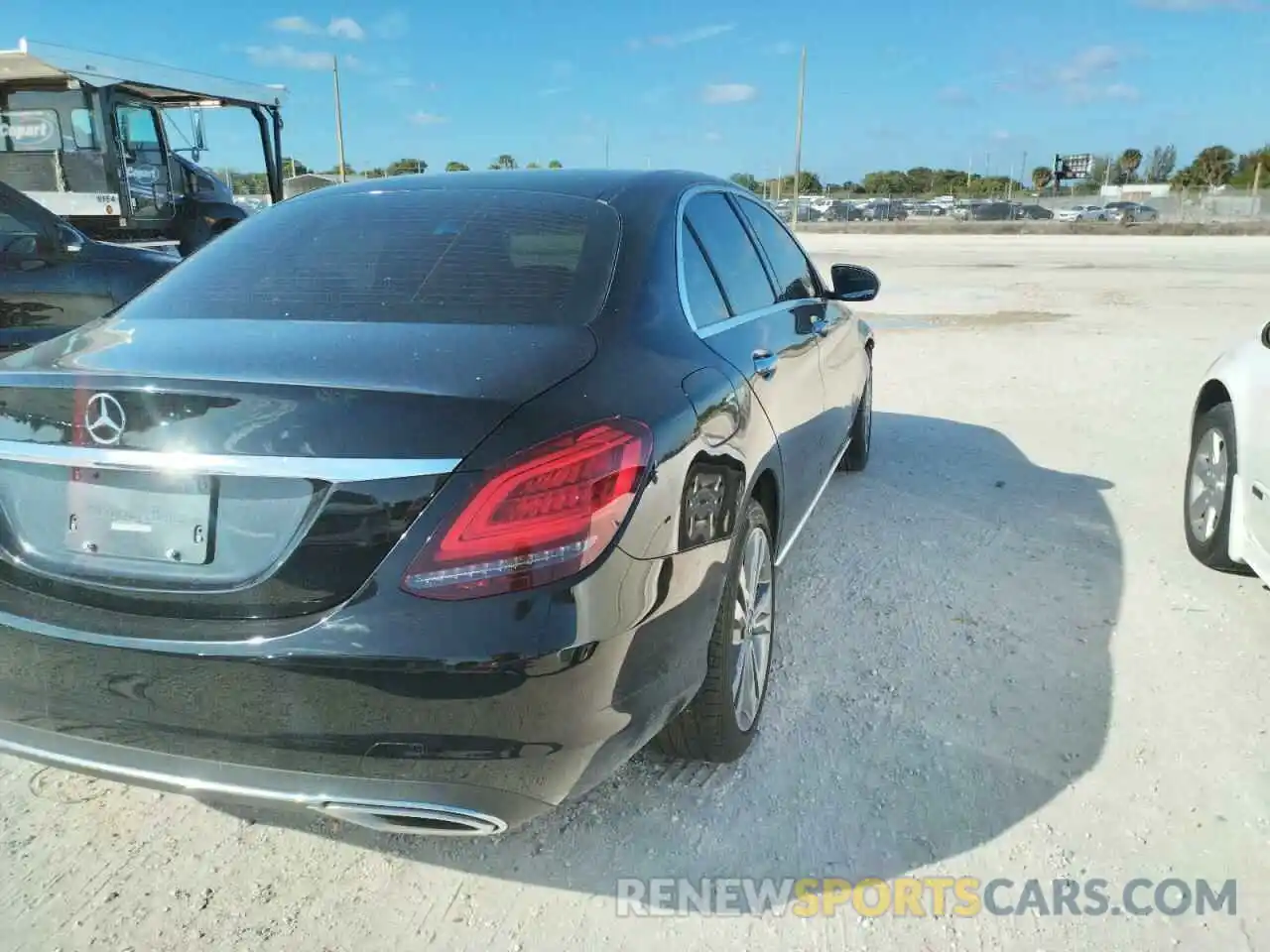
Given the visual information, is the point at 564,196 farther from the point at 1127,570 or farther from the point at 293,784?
the point at 1127,570

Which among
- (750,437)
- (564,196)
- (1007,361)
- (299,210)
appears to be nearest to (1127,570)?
(750,437)

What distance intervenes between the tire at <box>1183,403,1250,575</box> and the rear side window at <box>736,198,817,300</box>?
182 cm

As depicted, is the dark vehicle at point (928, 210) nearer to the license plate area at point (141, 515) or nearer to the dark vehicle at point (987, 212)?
the dark vehicle at point (987, 212)

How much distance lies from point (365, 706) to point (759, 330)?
182cm

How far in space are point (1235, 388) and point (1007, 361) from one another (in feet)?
Answer: 17.3

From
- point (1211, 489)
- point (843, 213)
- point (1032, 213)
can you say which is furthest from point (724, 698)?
point (1032, 213)

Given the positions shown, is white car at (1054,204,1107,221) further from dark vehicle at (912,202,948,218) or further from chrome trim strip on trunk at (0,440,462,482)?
chrome trim strip on trunk at (0,440,462,482)

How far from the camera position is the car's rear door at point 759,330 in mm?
2803

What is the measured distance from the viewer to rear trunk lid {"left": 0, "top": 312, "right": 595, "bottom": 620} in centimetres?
176

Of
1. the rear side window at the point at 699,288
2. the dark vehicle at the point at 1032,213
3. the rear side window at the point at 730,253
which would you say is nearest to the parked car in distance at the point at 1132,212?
the dark vehicle at the point at 1032,213

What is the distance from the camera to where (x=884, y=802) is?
8.34ft

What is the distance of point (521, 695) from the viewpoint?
5.89ft

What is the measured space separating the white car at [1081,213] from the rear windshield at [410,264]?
52.2 metres

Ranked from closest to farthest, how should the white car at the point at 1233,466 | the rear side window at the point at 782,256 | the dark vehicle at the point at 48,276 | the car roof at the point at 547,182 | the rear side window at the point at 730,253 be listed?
the car roof at the point at 547,182 < the rear side window at the point at 730,253 < the white car at the point at 1233,466 < the rear side window at the point at 782,256 < the dark vehicle at the point at 48,276
